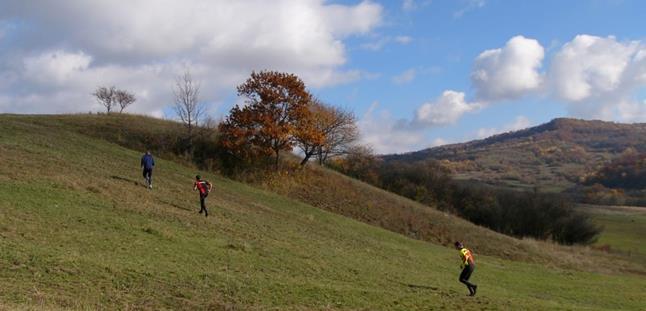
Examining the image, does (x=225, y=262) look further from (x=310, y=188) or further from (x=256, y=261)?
(x=310, y=188)

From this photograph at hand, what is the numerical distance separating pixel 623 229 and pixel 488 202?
33.7 metres

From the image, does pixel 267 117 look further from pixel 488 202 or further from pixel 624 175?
pixel 624 175

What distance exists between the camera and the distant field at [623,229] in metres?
71.5

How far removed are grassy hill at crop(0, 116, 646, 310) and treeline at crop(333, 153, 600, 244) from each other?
3442 cm

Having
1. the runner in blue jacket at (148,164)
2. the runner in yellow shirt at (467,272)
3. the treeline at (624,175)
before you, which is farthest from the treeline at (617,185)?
the runner in yellow shirt at (467,272)

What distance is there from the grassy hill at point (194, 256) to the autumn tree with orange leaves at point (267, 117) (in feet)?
35.3

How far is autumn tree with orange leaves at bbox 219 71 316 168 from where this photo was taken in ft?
174

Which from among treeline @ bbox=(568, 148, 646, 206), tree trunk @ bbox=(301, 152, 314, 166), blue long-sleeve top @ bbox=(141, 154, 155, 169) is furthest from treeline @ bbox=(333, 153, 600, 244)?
treeline @ bbox=(568, 148, 646, 206)

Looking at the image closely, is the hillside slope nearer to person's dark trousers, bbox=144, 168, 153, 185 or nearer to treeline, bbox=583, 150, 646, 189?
person's dark trousers, bbox=144, 168, 153, 185

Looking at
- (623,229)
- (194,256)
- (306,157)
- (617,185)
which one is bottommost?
(623,229)

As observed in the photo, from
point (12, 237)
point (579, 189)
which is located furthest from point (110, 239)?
point (579, 189)

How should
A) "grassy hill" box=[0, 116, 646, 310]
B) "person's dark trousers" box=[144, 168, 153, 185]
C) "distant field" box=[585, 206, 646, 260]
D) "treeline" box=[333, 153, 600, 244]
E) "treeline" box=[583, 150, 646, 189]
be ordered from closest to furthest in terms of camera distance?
"grassy hill" box=[0, 116, 646, 310], "person's dark trousers" box=[144, 168, 153, 185], "distant field" box=[585, 206, 646, 260], "treeline" box=[333, 153, 600, 244], "treeline" box=[583, 150, 646, 189]

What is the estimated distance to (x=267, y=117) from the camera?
172 feet

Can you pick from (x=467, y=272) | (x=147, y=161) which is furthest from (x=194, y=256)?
(x=147, y=161)
